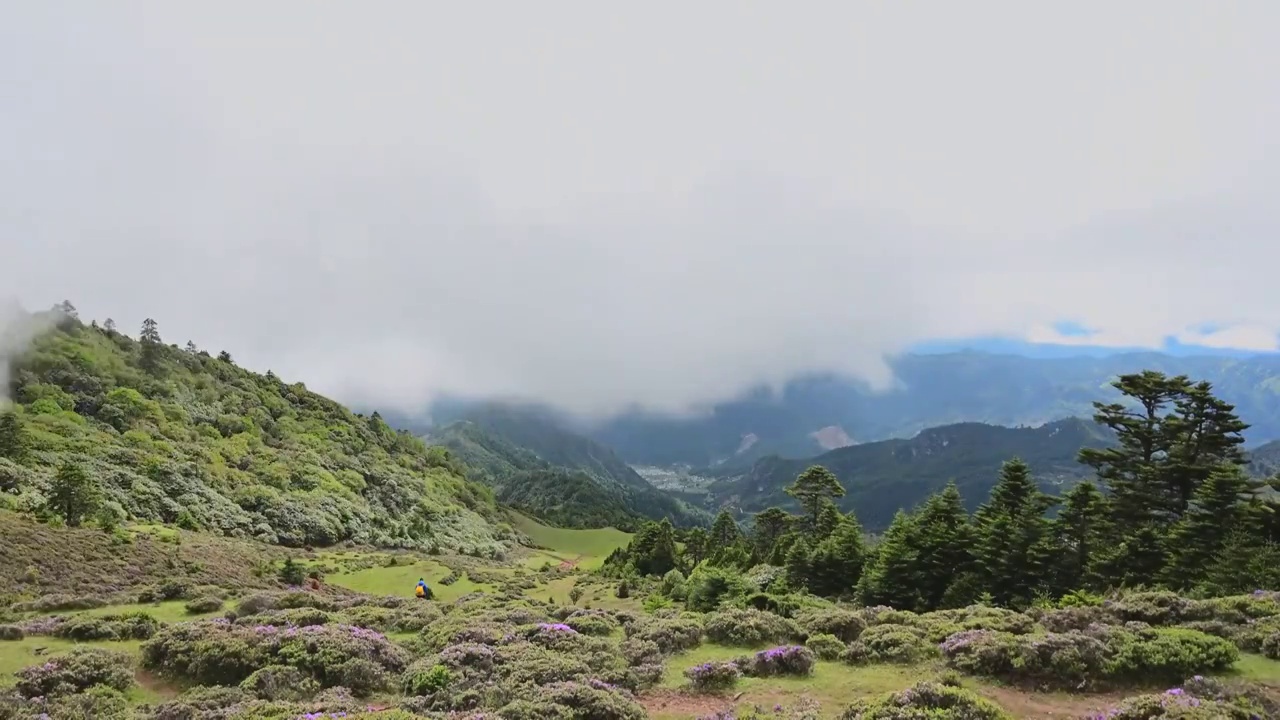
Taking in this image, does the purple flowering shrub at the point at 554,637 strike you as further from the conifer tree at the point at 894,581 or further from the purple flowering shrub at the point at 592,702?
the conifer tree at the point at 894,581

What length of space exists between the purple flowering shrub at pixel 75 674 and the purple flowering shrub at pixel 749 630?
48.7ft

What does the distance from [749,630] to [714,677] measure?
4.37 meters

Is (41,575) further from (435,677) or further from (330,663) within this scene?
(435,677)

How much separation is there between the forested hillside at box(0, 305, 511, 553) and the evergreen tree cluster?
4472cm

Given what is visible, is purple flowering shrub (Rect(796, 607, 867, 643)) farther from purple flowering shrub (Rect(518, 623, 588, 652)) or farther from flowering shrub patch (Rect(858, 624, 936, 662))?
purple flowering shrub (Rect(518, 623, 588, 652))

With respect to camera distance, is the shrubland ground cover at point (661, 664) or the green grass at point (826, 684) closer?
the shrubland ground cover at point (661, 664)

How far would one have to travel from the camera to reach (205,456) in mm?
84188

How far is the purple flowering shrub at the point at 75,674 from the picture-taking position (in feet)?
46.3

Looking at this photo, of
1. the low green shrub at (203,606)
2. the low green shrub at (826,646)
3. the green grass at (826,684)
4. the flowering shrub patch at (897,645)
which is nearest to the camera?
the green grass at (826,684)

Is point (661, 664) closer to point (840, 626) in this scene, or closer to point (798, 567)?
point (840, 626)

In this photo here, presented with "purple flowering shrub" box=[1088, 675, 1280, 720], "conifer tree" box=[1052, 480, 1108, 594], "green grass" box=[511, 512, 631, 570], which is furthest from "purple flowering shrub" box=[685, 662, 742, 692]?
"green grass" box=[511, 512, 631, 570]

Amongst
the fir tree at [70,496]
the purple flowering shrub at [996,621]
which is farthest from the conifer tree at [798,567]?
the fir tree at [70,496]

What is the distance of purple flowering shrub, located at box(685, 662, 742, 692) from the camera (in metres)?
14.7

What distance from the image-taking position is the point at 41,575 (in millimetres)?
28766
